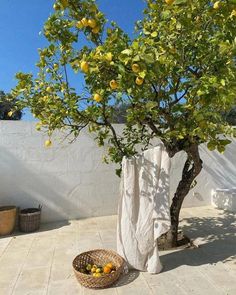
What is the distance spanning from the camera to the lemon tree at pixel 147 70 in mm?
2168

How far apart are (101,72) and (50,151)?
3.30 m

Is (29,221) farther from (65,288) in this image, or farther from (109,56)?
(109,56)

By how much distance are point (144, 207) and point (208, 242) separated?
1.60 metres

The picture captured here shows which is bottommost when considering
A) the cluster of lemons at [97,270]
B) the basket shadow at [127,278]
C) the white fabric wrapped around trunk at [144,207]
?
the basket shadow at [127,278]

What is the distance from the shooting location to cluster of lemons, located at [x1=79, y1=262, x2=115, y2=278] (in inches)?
114

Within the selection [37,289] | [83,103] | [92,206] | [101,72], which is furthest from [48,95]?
[92,206]

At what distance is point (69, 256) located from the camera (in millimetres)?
3631

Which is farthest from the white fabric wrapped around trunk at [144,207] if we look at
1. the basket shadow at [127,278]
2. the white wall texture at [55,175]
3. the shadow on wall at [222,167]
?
the shadow on wall at [222,167]

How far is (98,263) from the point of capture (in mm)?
3232

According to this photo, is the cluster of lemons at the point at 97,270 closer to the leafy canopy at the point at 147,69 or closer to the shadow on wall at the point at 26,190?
the leafy canopy at the point at 147,69

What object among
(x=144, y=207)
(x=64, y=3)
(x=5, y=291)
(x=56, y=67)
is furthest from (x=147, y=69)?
(x=5, y=291)

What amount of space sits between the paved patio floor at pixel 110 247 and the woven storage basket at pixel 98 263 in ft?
0.23

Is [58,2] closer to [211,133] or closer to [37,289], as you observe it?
[211,133]

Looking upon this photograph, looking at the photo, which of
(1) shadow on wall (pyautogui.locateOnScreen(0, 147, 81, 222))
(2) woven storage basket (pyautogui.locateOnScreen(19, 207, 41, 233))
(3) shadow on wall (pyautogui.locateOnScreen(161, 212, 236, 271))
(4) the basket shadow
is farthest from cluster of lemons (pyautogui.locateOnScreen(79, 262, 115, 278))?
(1) shadow on wall (pyautogui.locateOnScreen(0, 147, 81, 222))
